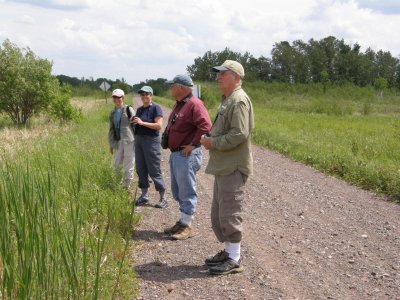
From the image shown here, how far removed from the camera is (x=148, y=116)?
24.0 feet

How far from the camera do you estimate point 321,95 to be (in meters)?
53.5

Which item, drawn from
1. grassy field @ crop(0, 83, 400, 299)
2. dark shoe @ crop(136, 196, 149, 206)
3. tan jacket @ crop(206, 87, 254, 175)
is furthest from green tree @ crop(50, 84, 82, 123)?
tan jacket @ crop(206, 87, 254, 175)

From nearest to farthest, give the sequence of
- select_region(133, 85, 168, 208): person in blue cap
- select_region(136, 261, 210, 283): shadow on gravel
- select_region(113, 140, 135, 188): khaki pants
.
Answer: select_region(136, 261, 210, 283): shadow on gravel, select_region(133, 85, 168, 208): person in blue cap, select_region(113, 140, 135, 188): khaki pants

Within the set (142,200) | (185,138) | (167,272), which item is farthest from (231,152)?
(142,200)

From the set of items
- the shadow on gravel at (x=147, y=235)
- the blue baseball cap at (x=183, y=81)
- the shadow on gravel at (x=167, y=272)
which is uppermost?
the blue baseball cap at (x=183, y=81)

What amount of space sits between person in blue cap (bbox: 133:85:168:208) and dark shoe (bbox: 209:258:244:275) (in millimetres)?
2723

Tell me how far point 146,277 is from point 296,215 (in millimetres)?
A: 3105

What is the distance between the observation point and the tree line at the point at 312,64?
75.8 meters

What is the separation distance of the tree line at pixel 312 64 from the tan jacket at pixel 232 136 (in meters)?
67.2

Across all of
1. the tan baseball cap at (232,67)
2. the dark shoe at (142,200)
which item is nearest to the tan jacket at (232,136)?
the tan baseball cap at (232,67)

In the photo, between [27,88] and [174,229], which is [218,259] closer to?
[174,229]

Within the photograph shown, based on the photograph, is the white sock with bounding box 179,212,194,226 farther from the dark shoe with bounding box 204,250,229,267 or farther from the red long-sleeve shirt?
the dark shoe with bounding box 204,250,229,267

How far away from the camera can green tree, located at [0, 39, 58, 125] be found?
1008 inches

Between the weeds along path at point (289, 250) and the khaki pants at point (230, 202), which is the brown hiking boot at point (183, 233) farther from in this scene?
the khaki pants at point (230, 202)
